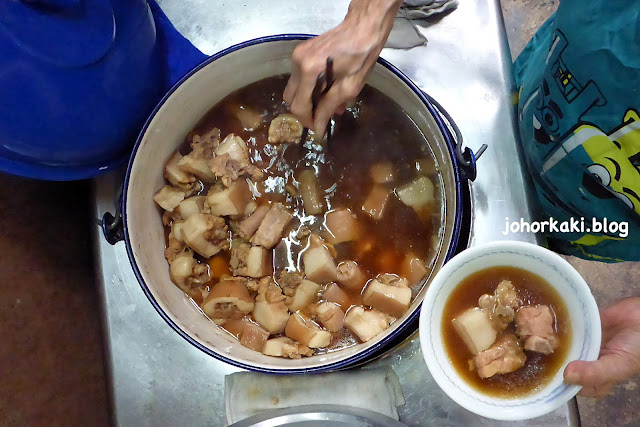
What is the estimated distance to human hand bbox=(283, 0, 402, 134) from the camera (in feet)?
2.58

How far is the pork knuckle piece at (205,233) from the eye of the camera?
101 cm

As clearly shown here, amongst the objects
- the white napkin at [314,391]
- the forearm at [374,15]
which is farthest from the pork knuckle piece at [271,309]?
the forearm at [374,15]

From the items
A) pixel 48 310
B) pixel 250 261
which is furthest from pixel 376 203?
pixel 48 310

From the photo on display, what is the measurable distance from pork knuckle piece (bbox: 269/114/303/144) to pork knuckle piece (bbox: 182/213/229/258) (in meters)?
0.21

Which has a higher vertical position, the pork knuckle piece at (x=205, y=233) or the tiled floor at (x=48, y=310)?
the pork knuckle piece at (x=205, y=233)

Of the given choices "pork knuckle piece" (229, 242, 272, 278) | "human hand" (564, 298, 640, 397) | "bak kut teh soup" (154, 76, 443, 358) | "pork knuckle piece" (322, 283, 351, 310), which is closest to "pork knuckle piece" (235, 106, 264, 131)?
"bak kut teh soup" (154, 76, 443, 358)

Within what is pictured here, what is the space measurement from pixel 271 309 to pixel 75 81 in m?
0.53

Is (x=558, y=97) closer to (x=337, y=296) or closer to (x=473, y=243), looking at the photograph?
(x=473, y=243)

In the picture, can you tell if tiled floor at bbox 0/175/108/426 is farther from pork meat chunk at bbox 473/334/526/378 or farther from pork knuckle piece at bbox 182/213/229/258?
pork meat chunk at bbox 473/334/526/378

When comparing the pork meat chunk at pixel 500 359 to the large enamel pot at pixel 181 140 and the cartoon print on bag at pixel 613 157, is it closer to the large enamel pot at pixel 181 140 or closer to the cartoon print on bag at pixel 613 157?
the large enamel pot at pixel 181 140

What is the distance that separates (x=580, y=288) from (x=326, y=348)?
0.47m

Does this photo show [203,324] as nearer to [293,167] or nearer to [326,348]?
[326,348]

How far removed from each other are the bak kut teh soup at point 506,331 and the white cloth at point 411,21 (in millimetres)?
583

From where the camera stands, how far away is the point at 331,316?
993 millimetres
